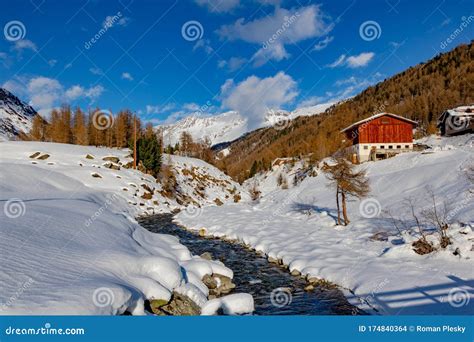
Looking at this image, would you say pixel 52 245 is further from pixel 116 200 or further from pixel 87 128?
pixel 87 128

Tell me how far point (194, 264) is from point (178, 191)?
43.2 m

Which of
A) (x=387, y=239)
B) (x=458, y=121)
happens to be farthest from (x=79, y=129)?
(x=458, y=121)

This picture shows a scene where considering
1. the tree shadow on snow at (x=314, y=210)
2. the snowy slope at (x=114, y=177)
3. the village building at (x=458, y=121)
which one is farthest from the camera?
the village building at (x=458, y=121)

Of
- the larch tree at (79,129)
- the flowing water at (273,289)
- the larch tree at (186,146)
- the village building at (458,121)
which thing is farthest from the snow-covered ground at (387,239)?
the larch tree at (186,146)

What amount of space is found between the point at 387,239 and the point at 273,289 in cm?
860

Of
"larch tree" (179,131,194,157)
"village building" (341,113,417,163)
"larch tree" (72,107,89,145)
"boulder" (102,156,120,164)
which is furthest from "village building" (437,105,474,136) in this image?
"larch tree" (179,131,194,157)

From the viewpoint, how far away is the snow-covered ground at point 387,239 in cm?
1073

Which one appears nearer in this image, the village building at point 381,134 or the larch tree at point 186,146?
the village building at point 381,134

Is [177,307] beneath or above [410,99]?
beneath

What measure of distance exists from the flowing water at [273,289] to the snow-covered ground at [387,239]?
718mm

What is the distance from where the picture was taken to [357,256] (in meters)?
15.8

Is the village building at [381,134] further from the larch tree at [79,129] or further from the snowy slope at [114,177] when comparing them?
the larch tree at [79,129]

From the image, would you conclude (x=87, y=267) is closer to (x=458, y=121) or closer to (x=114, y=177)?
(x=114, y=177)

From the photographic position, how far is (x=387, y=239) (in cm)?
1792
